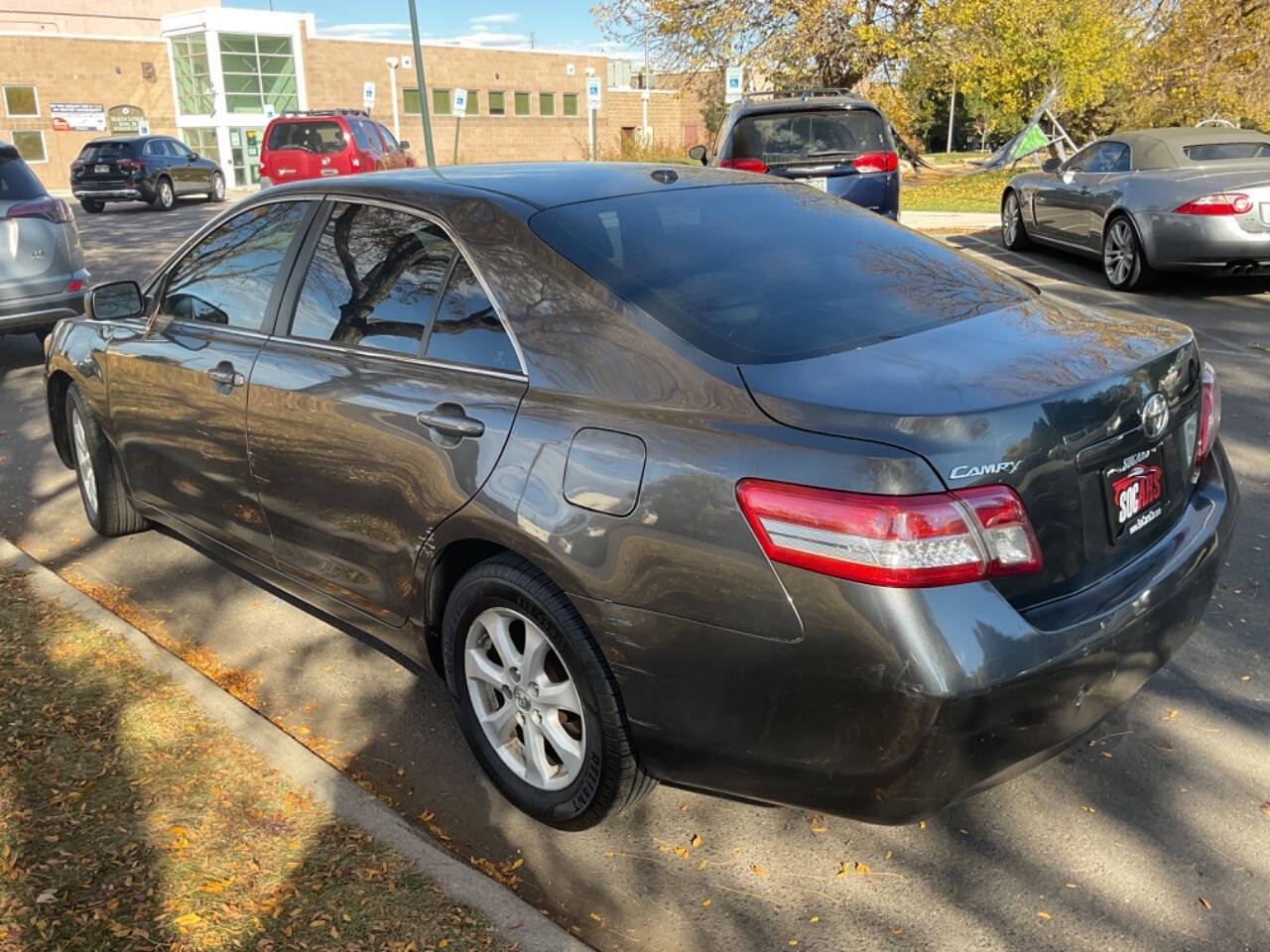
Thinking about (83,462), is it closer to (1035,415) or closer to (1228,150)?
(1035,415)

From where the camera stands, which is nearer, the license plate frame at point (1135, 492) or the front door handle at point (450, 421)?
the license plate frame at point (1135, 492)

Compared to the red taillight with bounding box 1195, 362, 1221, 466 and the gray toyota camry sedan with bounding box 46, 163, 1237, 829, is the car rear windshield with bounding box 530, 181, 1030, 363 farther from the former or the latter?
the red taillight with bounding box 1195, 362, 1221, 466

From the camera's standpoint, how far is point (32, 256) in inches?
346

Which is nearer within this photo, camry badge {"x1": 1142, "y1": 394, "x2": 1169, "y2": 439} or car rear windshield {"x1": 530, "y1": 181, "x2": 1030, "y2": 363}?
camry badge {"x1": 1142, "y1": 394, "x2": 1169, "y2": 439}

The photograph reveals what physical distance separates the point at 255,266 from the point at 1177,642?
317cm

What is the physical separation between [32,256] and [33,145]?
38.0 meters

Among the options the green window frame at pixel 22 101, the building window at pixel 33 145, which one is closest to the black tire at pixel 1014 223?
the building window at pixel 33 145

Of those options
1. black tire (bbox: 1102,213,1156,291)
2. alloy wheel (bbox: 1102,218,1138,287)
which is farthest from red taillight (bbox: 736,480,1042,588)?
alloy wheel (bbox: 1102,218,1138,287)

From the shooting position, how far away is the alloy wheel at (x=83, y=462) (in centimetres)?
520

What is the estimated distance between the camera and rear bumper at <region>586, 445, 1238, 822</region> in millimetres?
2271

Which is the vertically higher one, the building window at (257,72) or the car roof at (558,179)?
the building window at (257,72)

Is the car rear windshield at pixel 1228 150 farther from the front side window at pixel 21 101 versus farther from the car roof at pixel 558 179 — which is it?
the front side window at pixel 21 101

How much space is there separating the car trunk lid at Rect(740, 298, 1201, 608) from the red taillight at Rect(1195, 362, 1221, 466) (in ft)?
0.70

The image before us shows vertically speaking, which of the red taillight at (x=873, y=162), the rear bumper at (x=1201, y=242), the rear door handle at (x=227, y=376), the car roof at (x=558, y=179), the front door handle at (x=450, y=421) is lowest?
the rear bumper at (x=1201, y=242)
